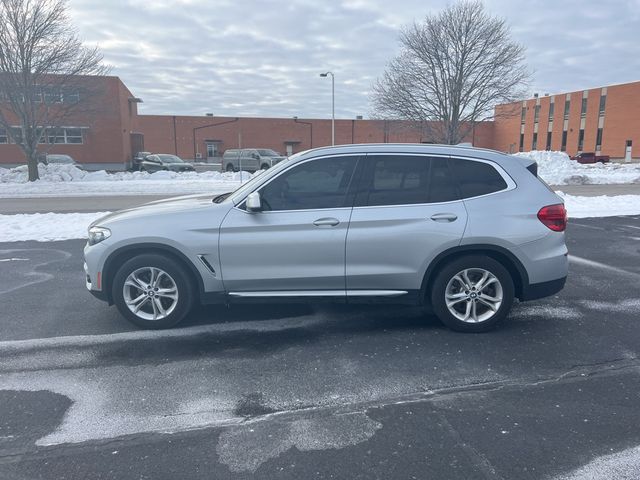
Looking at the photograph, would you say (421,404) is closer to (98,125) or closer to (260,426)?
(260,426)

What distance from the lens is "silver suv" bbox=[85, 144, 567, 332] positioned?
15.4ft

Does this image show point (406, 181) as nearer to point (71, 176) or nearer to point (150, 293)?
point (150, 293)

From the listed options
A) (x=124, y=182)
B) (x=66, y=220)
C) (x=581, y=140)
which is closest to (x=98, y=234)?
(x=66, y=220)

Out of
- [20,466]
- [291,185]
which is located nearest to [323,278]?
[291,185]

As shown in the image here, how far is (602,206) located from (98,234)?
47.4 feet

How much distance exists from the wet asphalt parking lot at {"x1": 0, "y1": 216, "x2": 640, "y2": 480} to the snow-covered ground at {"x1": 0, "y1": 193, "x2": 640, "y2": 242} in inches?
198

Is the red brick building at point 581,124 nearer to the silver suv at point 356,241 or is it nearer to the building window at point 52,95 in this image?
the building window at point 52,95

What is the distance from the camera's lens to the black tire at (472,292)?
187 inches

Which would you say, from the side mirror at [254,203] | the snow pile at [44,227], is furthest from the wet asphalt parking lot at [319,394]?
the snow pile at [44,227]

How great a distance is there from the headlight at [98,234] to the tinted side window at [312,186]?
154 cm

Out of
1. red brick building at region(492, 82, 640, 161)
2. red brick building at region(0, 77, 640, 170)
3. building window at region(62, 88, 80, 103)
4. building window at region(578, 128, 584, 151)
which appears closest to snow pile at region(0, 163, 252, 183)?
building window at region(62, 88, 80, 103)

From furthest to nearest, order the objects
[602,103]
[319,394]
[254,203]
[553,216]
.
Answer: [602,103] < [553,216] < [254,203] < [319,394]

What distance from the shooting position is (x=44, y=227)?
11.1 meters

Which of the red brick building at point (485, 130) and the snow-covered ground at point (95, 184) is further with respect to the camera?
the red brick building at point (485, 130)
